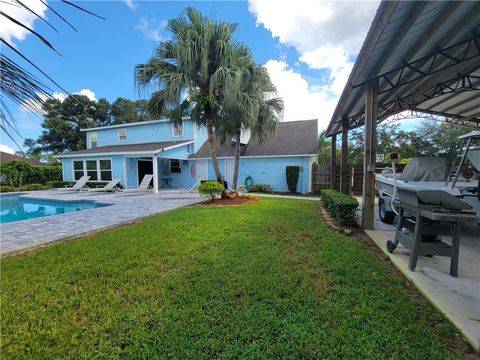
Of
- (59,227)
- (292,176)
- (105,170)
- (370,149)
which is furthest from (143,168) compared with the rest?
(370,149)

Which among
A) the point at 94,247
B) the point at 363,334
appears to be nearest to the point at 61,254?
the point at 94,247

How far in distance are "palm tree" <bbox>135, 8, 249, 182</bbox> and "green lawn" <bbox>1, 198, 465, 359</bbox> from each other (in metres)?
6.29

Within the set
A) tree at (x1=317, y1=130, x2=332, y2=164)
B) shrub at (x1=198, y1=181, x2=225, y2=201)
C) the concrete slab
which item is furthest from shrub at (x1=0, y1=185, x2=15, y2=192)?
tree at (x1=317, y1=130, x2=332, y2=164)

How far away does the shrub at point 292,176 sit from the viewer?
14.0 meters

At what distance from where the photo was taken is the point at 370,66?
15.4ft

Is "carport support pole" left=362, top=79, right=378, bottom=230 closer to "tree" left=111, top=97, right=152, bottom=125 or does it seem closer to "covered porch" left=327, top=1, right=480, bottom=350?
"covered porch" left=327, top=1, right=480, bottom=350

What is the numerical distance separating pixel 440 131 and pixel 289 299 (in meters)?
24.3

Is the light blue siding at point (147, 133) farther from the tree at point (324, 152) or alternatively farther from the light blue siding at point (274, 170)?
the tree at point (324, 152)

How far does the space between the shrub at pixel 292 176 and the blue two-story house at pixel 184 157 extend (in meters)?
0.40

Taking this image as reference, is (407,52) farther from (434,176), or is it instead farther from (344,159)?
(344,159)

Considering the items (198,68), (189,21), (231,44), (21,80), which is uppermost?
(189,21)

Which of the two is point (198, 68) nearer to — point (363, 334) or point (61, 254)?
point (61, 254)

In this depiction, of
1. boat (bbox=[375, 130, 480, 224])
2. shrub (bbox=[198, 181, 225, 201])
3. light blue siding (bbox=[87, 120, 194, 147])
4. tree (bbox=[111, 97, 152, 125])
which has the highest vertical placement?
tree (bbox=[111, 97, 152, 125])

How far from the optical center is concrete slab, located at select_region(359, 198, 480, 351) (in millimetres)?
2246
